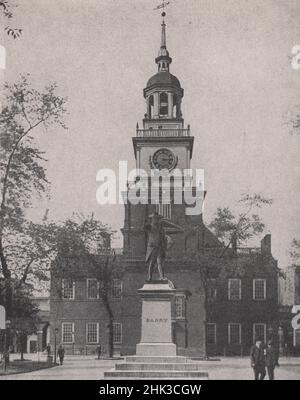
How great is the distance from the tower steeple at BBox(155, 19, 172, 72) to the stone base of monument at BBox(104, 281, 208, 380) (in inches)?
277

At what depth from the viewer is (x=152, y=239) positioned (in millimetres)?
19750

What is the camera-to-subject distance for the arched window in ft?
111

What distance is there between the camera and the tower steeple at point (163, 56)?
66.6 ft

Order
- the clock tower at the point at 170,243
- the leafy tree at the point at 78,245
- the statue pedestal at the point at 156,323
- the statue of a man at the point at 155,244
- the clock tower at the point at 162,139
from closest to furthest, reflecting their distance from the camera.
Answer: the statue pedestal at the point at 156,323, the statue of a man at the point at 155,244, the leafy tree at the point at 78,245, the clock tower at the point at 162,139, the clock tower at the point at 170,243

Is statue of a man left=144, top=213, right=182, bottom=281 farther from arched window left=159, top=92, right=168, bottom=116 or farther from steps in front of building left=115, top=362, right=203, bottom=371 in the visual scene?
arched window left=159, top=92, right=168, bottom=116

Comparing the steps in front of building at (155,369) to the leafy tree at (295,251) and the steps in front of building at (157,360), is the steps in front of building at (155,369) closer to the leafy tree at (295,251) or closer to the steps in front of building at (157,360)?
the steps in front of building at (157,360)

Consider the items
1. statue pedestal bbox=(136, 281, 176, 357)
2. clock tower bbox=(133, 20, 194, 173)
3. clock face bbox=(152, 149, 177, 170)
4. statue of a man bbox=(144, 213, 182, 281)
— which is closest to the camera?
statue pedestal bbox=(136, 281, 176, 357)

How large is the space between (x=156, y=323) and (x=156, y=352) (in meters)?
0.78

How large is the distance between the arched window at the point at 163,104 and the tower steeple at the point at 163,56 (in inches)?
350

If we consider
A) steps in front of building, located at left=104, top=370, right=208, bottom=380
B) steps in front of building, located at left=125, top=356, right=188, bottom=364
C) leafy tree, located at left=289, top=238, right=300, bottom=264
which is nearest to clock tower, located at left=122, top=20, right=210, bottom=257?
leafy tree, located at left=289, top=238, right=300, bottom=264

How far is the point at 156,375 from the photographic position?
17562 mm

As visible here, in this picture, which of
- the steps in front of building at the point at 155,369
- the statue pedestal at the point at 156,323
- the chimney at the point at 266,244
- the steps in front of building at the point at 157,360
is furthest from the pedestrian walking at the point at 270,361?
the chimney at the point at 266,244

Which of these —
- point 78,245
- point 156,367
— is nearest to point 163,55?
point 78,245

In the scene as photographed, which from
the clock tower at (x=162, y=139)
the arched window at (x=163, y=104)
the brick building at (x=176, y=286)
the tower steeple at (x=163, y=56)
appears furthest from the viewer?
the clock tower at (x=162, y=139)
